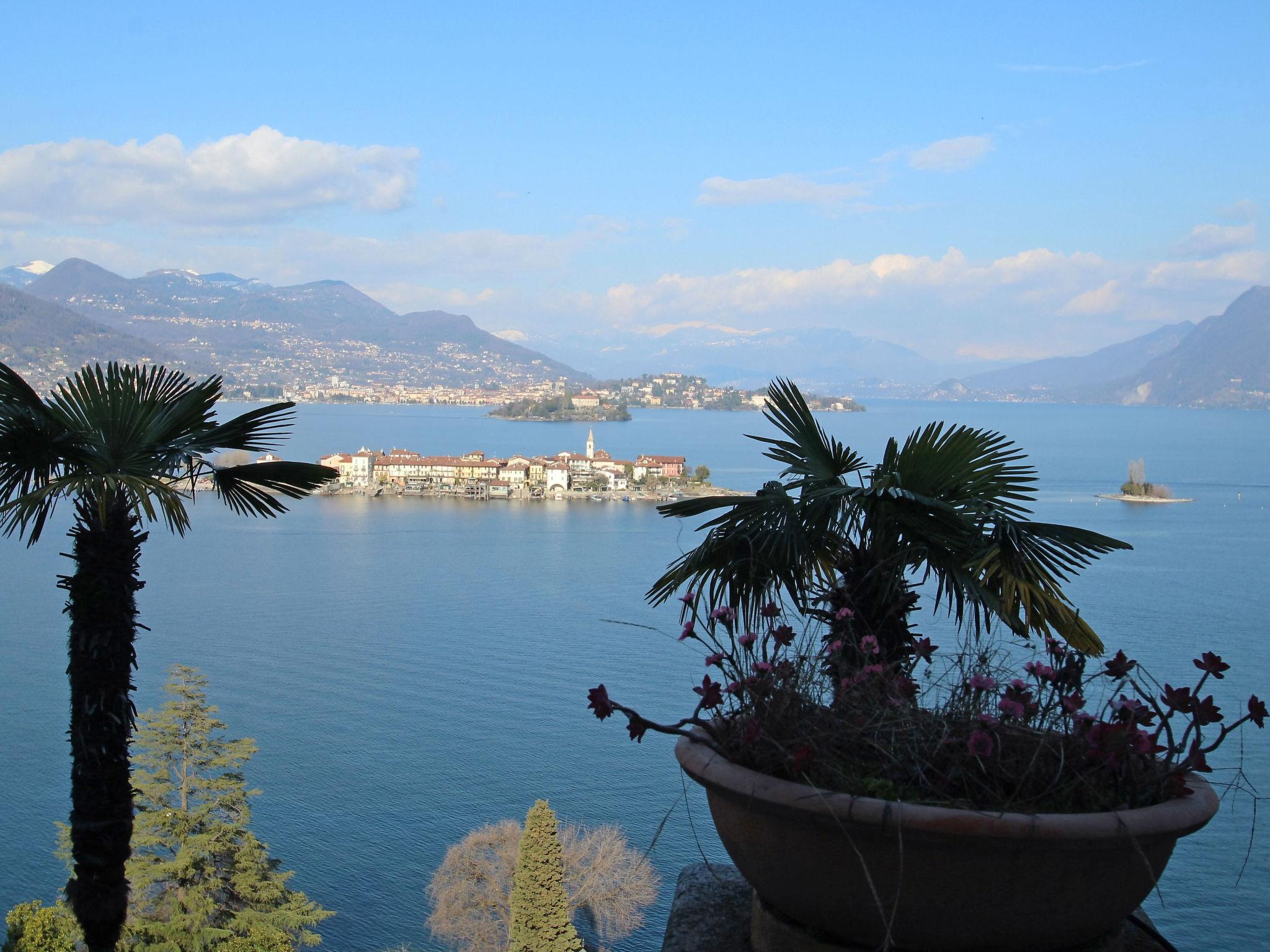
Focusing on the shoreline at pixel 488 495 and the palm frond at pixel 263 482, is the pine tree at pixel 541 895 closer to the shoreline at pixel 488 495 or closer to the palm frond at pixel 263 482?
the palm frond at pixel 263 482

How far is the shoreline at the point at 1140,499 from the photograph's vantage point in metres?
47.1

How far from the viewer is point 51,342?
87312 millimetres

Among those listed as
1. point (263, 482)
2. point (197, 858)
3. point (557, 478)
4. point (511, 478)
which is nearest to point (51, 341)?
point (511, 478)

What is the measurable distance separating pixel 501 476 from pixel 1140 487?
2935 cm

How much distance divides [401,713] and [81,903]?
53.5 ft

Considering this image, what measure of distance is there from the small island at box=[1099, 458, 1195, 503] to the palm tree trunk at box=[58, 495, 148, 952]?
4910 cm

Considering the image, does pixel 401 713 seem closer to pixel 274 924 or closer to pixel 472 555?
pixel 274 924

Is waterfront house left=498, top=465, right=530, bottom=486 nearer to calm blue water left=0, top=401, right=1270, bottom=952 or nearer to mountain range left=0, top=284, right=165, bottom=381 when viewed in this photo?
calm blue water left=0, top=401, right=1270, bottom=952

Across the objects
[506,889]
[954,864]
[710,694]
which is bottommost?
[506,889]

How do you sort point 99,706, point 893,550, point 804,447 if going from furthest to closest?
1. point 99,706
2. point 804,447
3. point 893,550

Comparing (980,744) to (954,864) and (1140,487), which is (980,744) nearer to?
(954,864)

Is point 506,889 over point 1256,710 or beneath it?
beneath

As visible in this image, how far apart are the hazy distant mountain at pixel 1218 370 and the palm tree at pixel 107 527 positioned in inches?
6873

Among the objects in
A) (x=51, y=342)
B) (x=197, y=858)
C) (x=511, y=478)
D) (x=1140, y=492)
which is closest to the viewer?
(x=197, y=858)
